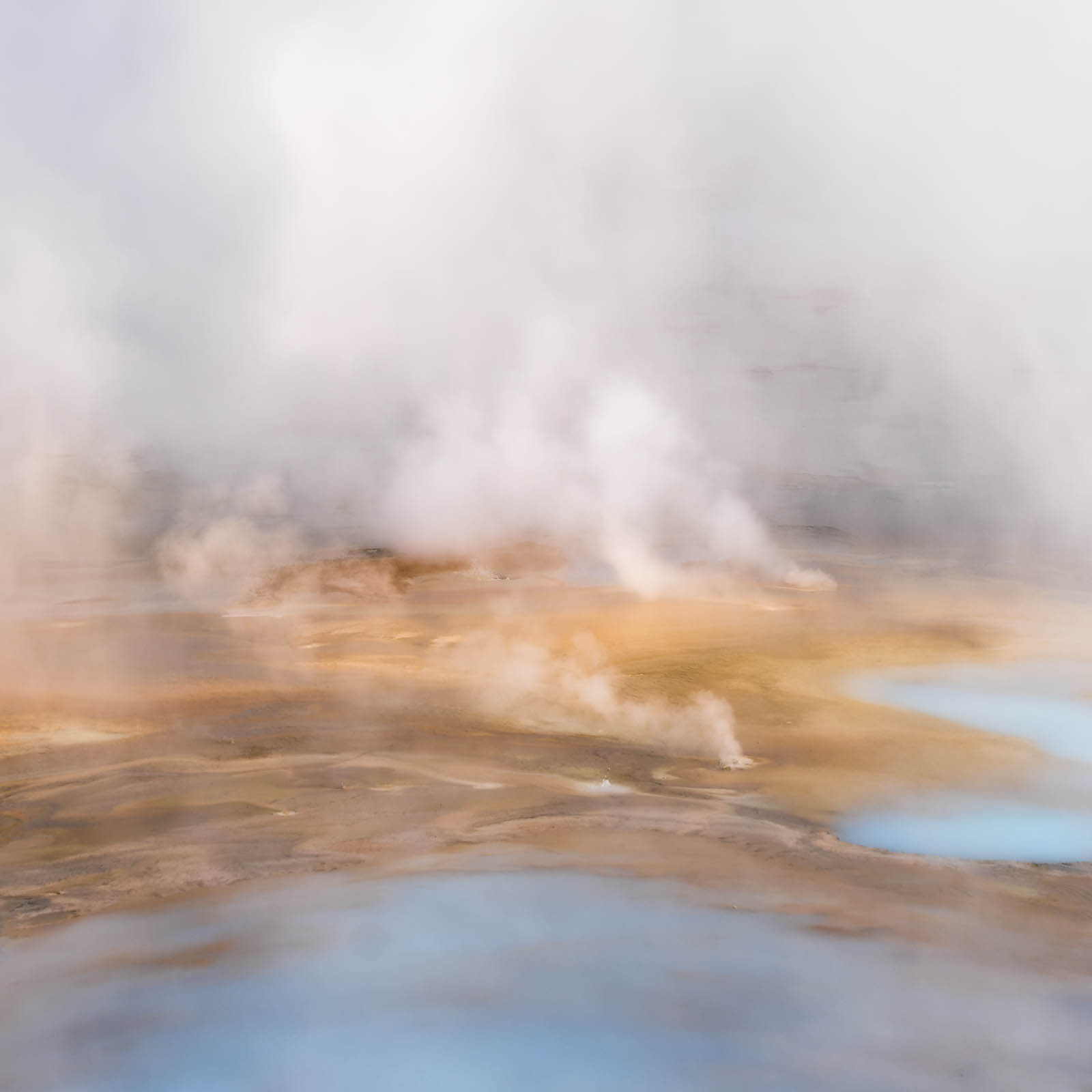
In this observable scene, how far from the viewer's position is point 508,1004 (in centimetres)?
263

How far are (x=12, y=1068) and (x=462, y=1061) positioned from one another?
1.09 m

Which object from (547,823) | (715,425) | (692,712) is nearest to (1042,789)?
(692,712)

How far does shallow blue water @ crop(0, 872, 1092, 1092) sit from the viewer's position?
2.40 metres

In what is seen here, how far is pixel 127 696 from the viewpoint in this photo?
466cm

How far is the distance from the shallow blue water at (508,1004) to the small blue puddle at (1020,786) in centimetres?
86

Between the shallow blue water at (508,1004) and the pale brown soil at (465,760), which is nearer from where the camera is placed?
the shallow blue water at (508,1004)

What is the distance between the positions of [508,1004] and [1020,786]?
2.56 meters

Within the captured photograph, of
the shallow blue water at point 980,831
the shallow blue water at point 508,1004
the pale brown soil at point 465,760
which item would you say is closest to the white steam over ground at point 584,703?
the pale brown soil at point 465,760

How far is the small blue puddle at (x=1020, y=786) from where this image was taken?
3.61 meters

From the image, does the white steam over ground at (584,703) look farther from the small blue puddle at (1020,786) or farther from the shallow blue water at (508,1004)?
the shallow blue water at (508,1004)

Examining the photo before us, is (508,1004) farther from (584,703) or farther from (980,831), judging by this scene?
(584,703)

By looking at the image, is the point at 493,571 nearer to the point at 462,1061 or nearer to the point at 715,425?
the point at 715,425

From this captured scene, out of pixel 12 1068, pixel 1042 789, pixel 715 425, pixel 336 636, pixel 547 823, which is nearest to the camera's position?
pixel 12 1068


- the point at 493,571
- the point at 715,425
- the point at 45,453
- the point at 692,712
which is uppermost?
the point at 715,425
